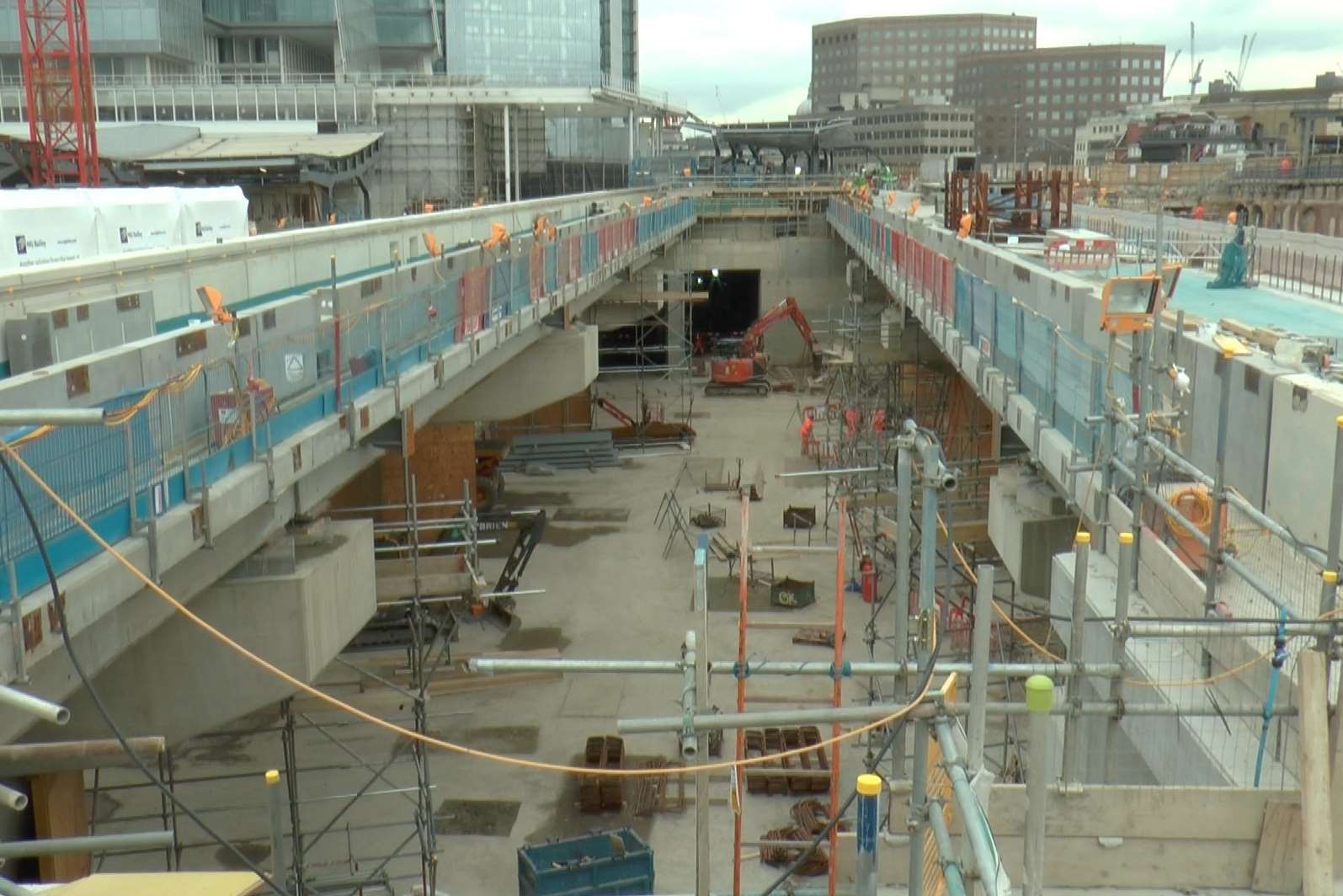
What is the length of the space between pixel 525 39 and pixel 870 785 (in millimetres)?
83317

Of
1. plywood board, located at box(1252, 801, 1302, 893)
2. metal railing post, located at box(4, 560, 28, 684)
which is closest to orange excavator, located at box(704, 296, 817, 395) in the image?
metal railing post, located at box(4, 560, 28, 684)

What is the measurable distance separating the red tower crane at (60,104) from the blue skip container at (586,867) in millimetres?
39534

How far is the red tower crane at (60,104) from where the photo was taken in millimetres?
47750

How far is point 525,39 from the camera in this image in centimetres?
8350

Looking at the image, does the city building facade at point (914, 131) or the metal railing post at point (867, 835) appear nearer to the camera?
the metal railing post at point (867, 835)

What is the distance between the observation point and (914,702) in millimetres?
5395

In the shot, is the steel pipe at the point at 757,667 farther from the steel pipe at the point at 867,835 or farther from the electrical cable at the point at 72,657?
the electrical cable at the point at 72,657

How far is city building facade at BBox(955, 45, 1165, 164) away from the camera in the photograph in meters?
175

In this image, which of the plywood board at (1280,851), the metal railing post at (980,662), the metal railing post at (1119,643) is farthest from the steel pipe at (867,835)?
the metal railing post at (1119,643)

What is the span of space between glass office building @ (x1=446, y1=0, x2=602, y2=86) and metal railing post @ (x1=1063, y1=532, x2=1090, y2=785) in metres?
76.5

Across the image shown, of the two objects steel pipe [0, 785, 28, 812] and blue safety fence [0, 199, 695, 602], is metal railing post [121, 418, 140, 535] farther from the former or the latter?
steel pipe [0, 785, 28, 812]

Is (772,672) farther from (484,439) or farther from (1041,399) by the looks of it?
(484,439)

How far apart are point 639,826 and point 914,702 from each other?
9.04 m

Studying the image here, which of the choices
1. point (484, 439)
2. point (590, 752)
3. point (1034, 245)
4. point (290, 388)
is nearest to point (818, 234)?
point (484, 439)
